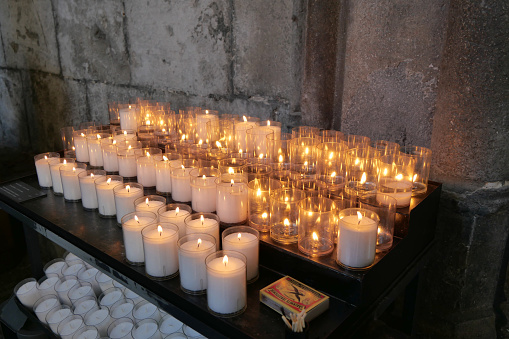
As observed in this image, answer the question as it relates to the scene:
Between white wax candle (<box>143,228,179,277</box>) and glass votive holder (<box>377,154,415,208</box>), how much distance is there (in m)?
0.99

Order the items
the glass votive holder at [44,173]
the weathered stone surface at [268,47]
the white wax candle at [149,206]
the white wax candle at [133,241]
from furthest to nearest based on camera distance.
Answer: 1. the weathered stone surface at [268,47]
2. the glass votive holder at [44,173]
3. the white wax candle at [149,206]
4. the white wax candle at [133,241]

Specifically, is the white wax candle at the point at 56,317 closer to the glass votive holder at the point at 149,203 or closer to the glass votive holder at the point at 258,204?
the glass votive holder at the point at 149,203

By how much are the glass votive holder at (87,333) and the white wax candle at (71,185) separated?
815 millimetres

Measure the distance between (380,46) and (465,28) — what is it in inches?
23.8

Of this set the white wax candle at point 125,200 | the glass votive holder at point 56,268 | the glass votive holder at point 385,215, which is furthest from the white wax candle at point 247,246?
the glass votive holder at point 56,268

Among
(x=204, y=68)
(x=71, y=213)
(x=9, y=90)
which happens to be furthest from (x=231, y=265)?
(x=9, y=90)

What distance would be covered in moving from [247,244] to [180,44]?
2.72 meters

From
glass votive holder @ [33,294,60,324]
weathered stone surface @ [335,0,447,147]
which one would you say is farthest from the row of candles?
weathered stone surface @ [335,0,447,147]

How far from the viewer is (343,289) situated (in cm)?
170

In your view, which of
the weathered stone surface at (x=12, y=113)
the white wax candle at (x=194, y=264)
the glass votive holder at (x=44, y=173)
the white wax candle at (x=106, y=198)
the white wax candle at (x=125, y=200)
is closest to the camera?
the white wax candle at (x=194, y=264)

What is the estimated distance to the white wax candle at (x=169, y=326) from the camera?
7.94 feet

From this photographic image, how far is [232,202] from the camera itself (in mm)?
2082

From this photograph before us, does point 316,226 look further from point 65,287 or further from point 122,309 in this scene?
point 65,287

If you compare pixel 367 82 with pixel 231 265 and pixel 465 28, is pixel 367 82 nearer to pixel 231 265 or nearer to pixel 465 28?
pixel 465 28
